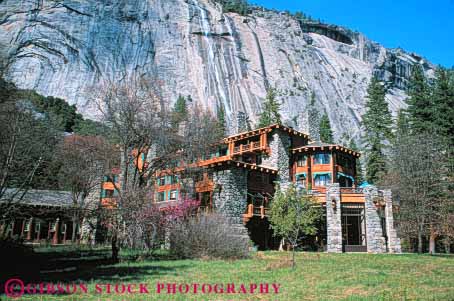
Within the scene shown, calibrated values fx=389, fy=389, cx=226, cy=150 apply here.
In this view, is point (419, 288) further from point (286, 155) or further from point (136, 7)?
point (136, 7)

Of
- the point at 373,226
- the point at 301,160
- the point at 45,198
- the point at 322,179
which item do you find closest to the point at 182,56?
the point at 301,160

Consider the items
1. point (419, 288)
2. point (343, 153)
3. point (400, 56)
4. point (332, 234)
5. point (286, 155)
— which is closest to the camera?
point (419, 288)

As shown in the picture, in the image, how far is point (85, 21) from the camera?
82688 mm

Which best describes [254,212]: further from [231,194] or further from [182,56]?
[182,56]

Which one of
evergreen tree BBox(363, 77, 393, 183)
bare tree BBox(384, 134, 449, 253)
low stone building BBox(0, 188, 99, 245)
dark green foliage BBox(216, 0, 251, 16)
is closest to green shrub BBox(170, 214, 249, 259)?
low stone building BBox(0, 188, 99, 245)

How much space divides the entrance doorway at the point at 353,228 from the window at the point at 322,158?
744cm

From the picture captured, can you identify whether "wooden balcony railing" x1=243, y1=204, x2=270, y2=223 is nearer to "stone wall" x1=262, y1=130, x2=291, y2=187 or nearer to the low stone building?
"stone wall" x1=262, y1=130, x2=291, y2=187

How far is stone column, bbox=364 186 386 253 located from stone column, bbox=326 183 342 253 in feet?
6.73

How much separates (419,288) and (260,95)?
76056 mm

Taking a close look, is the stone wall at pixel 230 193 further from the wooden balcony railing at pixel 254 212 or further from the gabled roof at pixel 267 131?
the gabled roof at pixel 267 131

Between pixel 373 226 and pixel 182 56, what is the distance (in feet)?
217

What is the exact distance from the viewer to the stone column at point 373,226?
92.7ft

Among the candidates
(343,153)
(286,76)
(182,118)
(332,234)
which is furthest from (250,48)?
(332,234)

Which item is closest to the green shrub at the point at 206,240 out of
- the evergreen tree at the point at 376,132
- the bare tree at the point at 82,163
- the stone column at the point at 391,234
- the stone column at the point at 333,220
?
the stone column at the point at 333,220
